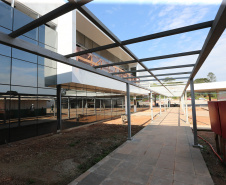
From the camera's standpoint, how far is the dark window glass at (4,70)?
8102mm

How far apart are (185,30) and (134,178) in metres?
3.70

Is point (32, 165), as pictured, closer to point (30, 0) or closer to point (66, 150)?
point (66, 150)

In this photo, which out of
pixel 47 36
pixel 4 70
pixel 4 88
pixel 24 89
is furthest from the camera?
pixel 47 36

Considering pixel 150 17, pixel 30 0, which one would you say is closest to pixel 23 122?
pixel 30 0

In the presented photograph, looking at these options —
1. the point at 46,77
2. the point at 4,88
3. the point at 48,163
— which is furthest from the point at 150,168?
the point at 46,77

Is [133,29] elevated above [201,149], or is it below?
above

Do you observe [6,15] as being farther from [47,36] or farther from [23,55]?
[47,36]

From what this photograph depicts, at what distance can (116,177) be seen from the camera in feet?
11.5

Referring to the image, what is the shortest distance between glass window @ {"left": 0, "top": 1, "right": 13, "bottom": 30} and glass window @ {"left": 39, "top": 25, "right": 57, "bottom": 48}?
1.96 m

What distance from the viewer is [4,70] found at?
324 inches

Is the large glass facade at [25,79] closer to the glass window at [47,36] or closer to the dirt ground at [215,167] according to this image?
the glass window at [47,36]

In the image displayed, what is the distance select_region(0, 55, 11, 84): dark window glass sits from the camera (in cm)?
810

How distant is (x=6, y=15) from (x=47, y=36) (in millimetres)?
2638

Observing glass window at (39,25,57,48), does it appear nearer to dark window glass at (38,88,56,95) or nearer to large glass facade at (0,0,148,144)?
large glass facade at (0,0,148,144)
